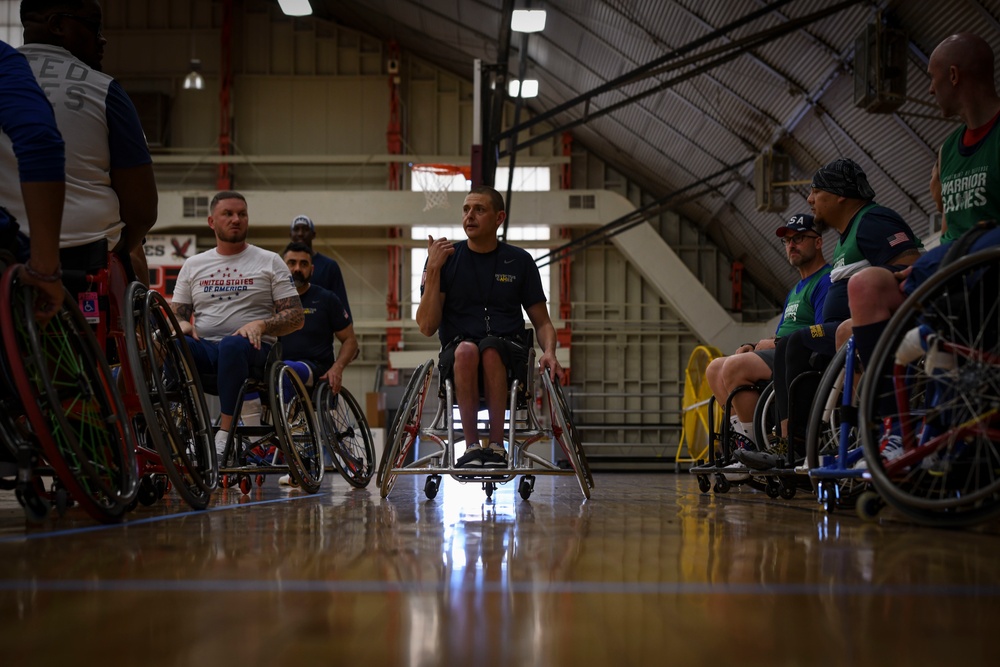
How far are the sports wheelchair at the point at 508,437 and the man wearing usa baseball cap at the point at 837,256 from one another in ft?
2.23

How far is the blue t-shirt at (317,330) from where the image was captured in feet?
16.5

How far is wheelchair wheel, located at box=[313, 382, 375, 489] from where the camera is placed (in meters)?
4.36

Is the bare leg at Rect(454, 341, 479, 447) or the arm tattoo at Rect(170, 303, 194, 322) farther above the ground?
the arm tattoo at Rect(170, 303, 194, 322)

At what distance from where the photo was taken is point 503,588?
3.70ft

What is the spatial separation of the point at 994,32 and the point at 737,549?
19.2 ft

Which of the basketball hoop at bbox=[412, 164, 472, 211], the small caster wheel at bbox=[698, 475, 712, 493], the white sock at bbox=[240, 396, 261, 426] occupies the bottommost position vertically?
the small caster wheel at bbox=[698, 475, 712, 493]

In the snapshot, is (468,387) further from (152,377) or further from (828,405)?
(828,405)

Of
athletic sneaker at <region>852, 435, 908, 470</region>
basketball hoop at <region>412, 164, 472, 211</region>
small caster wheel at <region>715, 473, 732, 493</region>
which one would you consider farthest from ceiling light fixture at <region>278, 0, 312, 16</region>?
athletic sneaker at <region>852, 435, 908, 470</region>

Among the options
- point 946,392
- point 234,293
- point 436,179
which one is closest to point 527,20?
point 234,293

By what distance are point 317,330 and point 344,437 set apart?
72cm

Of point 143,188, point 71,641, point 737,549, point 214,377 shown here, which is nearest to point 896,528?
point 737,549

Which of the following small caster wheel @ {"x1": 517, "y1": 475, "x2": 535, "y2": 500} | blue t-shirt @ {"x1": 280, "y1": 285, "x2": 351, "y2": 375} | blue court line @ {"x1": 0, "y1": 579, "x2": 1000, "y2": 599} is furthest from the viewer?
blue t-shirt @ {"x1": 280, "y1": 285, "x2": 351, "y2": 375}

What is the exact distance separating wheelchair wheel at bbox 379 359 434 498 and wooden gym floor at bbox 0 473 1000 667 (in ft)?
4.09

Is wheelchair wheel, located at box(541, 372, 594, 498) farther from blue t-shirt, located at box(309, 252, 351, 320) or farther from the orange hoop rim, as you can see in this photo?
the orange hoop rim
